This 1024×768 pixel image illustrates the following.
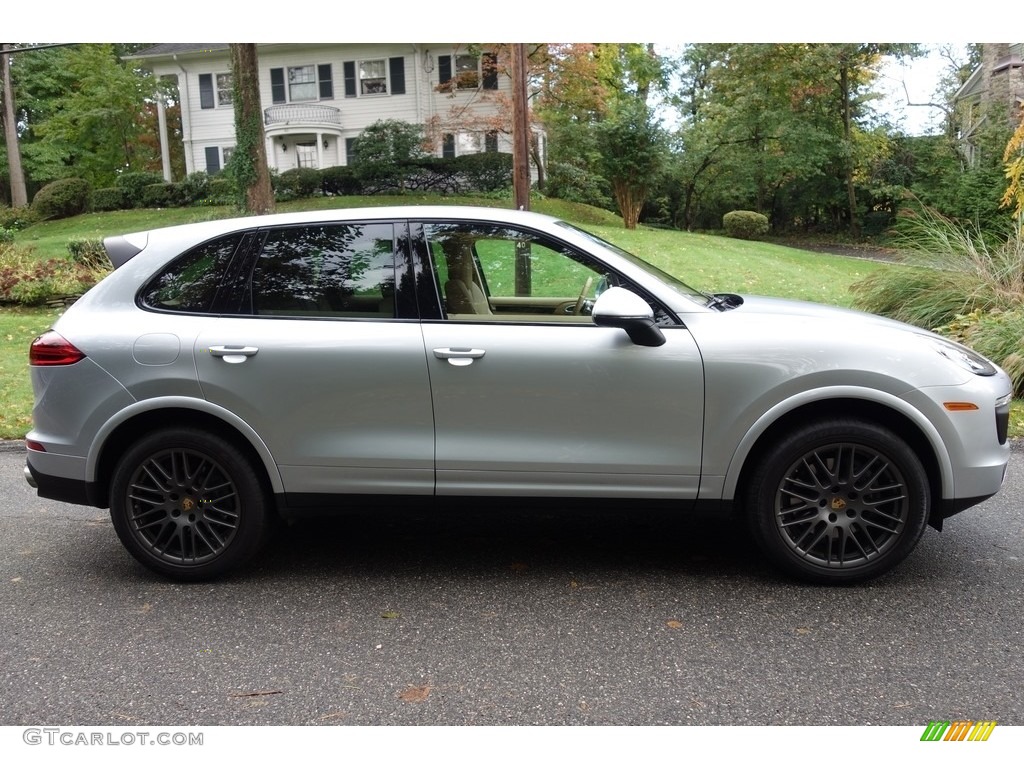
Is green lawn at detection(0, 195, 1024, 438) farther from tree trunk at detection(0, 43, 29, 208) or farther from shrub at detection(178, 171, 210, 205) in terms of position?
tree trunk at detection(0, 43, 29, 208)

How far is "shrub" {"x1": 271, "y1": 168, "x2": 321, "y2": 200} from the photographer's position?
28516mm

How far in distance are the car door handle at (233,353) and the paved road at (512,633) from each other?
1.02 m

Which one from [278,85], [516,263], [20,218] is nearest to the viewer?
[516,263]

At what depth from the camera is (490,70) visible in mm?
30438

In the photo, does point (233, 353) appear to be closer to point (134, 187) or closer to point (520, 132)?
point (520, 132)

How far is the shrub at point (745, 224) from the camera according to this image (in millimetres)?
30156

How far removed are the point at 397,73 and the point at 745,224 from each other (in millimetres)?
14467

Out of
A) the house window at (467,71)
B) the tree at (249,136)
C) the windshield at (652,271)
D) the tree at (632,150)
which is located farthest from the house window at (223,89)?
the windshield at (652,271)

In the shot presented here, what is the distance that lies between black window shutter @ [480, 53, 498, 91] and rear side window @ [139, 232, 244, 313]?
26.3 metres

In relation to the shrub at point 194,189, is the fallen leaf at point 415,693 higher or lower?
lower

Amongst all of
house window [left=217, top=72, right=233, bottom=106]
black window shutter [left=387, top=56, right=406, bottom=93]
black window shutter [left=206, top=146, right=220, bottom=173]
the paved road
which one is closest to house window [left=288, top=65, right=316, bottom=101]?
house window [left=217, top=72, right=233, bottom=106]

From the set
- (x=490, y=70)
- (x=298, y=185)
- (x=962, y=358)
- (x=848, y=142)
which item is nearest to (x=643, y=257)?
(x=962, y=358)

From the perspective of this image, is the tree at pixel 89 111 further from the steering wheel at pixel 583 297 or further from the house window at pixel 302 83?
the steering wheel at pixel 583 297

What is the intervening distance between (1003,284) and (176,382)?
8.82 meters
